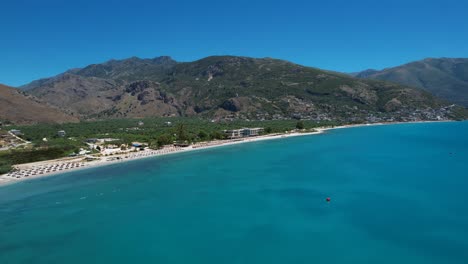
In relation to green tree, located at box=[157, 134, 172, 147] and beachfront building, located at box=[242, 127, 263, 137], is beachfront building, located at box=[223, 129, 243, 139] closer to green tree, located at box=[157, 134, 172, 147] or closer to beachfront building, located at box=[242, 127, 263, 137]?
beachfront building, located at box=[242, 127, 263, 137]

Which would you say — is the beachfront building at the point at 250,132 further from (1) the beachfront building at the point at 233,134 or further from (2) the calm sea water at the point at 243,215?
(2) the calm sea water at the point at 243,215

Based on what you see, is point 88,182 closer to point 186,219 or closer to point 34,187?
point 34,187

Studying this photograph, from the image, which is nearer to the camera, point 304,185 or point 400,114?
point 304,185

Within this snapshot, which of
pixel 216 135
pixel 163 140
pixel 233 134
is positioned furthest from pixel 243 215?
pixel 233 134

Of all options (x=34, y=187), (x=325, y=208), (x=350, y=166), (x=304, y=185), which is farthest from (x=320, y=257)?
(x=34, y=187)

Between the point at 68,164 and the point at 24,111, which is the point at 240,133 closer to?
the point at 68,164

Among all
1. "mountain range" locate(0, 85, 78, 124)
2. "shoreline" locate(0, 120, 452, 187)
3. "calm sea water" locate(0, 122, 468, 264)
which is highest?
"mountain range" locate(0, 85, 78, 124)

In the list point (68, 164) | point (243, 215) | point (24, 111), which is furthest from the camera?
point (24, 111)

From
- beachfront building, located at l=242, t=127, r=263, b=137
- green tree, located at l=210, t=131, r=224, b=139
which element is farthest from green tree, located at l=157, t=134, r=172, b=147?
beachfront building, located at l=242, t=127, r=263, b=137

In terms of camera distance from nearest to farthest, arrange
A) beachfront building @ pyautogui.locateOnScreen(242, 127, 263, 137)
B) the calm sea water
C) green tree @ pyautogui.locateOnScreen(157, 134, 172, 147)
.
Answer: the calm sea water, green tree @ pyautogui.locateOnScreen(157, 134, 172, 147), beachfront building @ pyautogui.locateOnScreen(242, 127, 263, 137)
